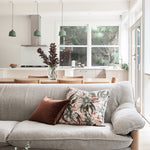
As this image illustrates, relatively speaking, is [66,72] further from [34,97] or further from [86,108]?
[86,108]

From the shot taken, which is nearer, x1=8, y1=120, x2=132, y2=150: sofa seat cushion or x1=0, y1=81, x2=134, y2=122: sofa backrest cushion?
x1=8, y1=120, x2=132, y2=150: sofa seat cushion

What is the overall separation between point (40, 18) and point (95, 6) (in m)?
2.36

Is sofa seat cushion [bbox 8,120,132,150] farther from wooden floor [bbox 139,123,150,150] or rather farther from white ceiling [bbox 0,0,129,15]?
white ceiling [bbox 0,0,129,15]

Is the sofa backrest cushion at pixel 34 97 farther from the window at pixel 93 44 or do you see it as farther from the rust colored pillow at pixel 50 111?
the window at pixel 93 44

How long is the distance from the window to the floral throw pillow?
246 inches

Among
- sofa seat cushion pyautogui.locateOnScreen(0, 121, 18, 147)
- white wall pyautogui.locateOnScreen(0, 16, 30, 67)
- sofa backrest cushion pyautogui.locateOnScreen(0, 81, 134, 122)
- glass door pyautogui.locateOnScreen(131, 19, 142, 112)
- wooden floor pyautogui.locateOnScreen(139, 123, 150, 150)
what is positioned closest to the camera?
sofa seat cushion pyautogui.locateOnScreen(0, 121, 18, 147)

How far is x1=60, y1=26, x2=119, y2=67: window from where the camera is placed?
9008 mm

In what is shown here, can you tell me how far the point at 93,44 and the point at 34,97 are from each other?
631 centimetres

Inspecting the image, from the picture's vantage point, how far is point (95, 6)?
7.21 meters

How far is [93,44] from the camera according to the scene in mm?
9070

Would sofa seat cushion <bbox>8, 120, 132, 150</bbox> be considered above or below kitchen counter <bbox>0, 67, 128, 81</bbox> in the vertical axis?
below

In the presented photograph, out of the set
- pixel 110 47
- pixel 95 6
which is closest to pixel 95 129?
pixel 95 6

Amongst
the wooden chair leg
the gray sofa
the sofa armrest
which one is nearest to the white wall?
the gray sofa

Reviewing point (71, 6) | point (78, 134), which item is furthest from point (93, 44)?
point (78, 134)
